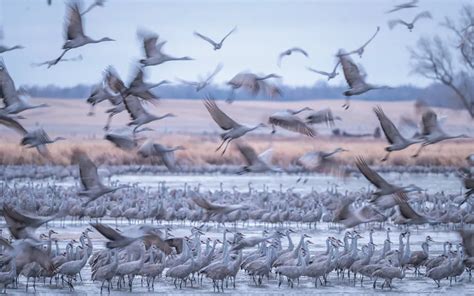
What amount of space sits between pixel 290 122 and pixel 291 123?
0.03m

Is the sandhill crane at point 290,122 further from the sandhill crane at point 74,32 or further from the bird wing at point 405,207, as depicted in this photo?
the sandhill crane at point 74,32

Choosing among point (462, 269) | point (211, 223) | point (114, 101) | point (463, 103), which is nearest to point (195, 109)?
point (463, 103)

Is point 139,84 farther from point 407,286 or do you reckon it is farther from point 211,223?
point 211,223

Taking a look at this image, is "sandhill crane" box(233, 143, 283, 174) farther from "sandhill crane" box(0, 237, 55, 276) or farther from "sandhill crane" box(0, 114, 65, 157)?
"sandhill crane" box(0, 237, 55, 276)

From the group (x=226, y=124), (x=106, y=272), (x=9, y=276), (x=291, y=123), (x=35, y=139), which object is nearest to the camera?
(x=9, y=276)

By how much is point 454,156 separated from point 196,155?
882 centimetres

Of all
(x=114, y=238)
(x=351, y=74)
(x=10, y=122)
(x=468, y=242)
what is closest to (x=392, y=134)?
(x=351, y=74)

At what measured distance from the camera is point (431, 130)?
15602 mm

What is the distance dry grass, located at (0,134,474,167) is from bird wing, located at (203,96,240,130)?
14.6 meters

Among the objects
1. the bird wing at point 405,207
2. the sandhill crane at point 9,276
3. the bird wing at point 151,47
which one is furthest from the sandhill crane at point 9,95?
the bird wing at point 405,207

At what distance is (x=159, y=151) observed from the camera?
1683 cm

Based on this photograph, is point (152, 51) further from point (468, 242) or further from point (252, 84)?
point (468, 242)

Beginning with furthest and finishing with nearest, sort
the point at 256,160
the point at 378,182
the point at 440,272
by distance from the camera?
the point at 256,160 < the point at 378,182 < the point at 440,272

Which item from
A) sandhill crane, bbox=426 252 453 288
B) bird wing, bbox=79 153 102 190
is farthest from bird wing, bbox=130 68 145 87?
sandhill crane, bbox=426 252 453 288
